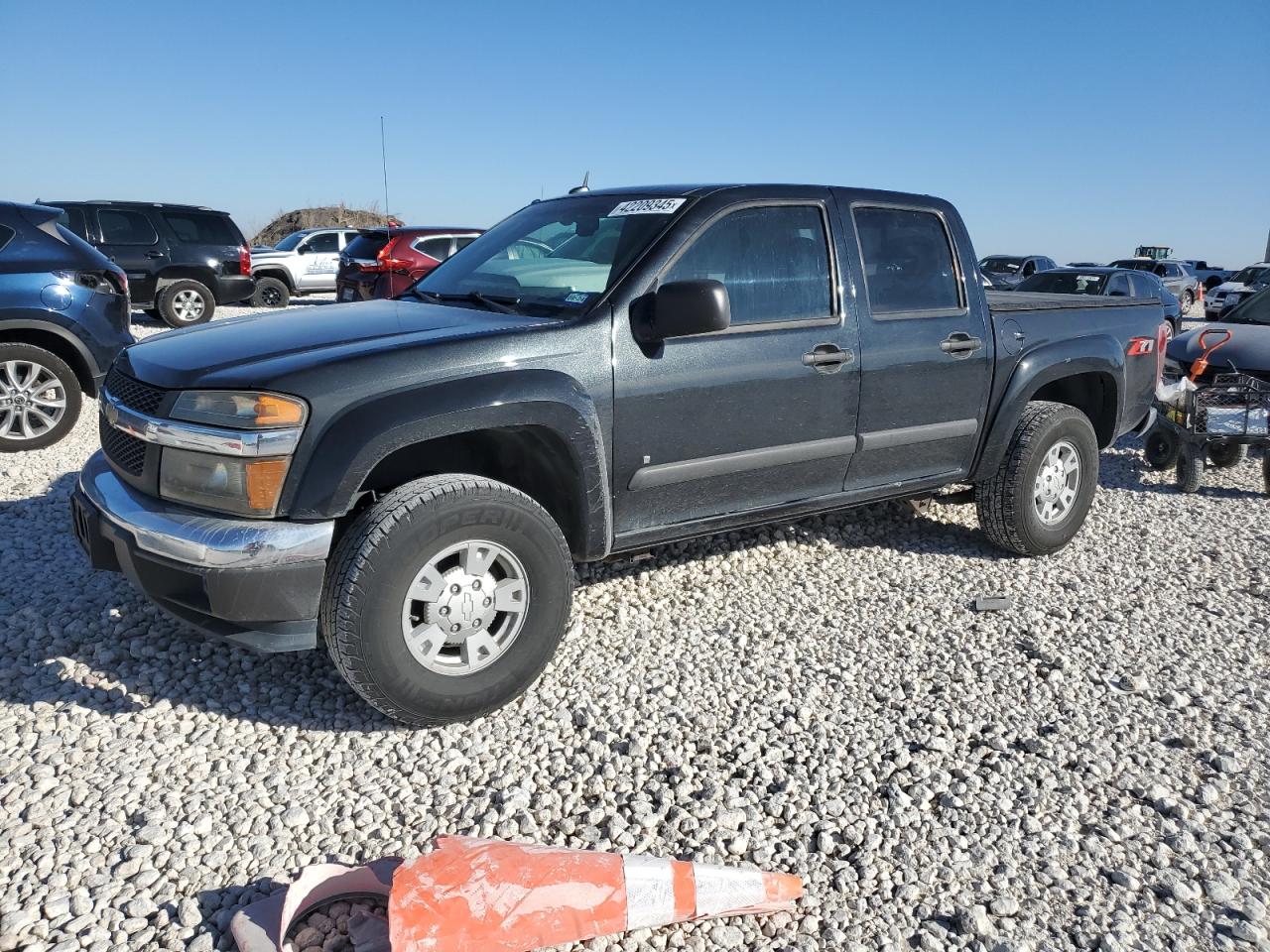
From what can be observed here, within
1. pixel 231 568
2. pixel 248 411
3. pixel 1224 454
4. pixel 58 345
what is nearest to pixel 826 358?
pixel 248 411

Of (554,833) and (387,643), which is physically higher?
(387,643)

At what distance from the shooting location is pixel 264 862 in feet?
8.43

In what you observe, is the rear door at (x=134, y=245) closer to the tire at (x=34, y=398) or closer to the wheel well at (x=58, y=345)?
the wheel well at (x=58, y=345)

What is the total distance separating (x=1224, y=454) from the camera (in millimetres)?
7215

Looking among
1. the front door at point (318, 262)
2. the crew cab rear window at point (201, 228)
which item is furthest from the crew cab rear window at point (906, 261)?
the front door at point (318, 262)

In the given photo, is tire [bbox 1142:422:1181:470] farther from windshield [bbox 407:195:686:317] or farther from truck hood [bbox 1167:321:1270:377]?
windshield [bbox 407:195:686:317]

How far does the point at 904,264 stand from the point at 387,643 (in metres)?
2.90

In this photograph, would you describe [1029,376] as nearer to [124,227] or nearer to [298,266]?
[124,227]

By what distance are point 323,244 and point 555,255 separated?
1722 cm

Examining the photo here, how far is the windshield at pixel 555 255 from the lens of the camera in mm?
3662

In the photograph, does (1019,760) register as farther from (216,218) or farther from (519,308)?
(216,218)

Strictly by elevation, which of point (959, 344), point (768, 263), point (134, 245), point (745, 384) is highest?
point (134, 245)

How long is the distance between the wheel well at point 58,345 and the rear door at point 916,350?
547cm

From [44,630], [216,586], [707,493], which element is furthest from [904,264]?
[44,630]
